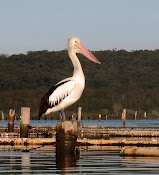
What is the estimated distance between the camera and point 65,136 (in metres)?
20.5

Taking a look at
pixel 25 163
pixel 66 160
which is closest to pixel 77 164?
pixel 66 160

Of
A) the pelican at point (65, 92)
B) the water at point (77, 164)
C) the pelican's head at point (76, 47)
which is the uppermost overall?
the pelican's head at point (76, 47)

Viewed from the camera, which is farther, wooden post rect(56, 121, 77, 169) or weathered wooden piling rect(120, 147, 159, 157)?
wooden post rect(56, 121, 77, 169)

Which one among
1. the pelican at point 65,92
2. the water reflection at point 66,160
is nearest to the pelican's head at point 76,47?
the pelican at point 65,92

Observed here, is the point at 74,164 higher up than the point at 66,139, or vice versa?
the point at 66,139

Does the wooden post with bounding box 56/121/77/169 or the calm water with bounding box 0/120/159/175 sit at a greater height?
the wooden post with bounding box 56/121/77/169

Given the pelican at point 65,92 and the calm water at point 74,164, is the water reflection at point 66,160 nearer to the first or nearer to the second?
the calm water at point 74,164

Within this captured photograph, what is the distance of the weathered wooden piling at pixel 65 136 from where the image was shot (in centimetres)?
2042

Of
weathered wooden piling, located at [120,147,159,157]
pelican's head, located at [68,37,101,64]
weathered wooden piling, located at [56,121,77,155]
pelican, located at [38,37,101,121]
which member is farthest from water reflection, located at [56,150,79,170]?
pelican's head, located at [68,37,101,64]

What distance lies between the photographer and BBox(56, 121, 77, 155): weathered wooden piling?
20.4m

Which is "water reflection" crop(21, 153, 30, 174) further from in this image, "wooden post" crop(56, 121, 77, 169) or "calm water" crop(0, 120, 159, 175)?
"wooden post" crop(56, 121, 77, 169)

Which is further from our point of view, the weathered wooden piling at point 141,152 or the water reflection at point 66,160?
the weathered wooden piling at point 141,152

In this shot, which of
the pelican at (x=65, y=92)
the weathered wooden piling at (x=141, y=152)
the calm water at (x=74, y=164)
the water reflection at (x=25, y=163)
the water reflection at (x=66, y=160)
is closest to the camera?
the calm water at (x=74, y=164)

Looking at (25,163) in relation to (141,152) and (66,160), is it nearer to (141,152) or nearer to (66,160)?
(66,160)
